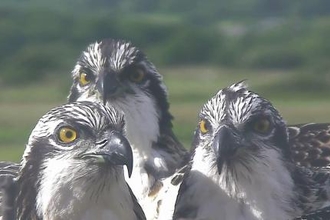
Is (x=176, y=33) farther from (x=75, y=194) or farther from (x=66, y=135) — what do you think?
(x=75, y=194)

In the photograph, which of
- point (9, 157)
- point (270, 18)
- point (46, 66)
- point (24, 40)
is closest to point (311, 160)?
point (9, 157)

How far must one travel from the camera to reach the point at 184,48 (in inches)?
2586

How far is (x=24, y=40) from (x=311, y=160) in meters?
61.1

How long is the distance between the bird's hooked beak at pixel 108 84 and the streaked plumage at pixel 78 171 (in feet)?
6.89

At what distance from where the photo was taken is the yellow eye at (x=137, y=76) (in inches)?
438

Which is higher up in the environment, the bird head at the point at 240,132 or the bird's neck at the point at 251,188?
the bird head at the point at 240,132

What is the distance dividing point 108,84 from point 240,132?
2.15 m

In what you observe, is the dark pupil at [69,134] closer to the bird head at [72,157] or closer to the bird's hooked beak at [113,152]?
the bird head at [72,157]

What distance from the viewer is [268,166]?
917cm

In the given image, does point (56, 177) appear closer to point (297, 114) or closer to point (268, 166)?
point (268, 166)

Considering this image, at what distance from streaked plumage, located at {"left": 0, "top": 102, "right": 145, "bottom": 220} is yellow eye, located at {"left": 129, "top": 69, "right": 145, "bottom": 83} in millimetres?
2435

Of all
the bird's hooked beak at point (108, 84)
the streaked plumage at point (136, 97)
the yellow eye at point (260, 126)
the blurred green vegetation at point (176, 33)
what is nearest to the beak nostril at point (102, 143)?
the yellow eye at point (260, 126)

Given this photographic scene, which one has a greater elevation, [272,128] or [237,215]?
[272,128]

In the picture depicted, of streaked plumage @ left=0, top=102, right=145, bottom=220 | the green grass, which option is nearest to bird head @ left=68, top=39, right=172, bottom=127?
streaked plumage @ left=0, top=102, right=145, bottom=220
